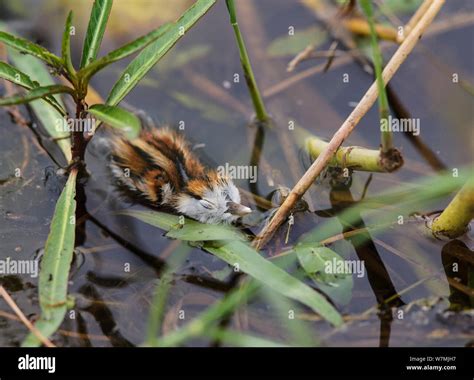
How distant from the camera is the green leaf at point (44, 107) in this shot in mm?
4133

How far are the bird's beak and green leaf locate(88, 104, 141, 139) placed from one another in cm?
77

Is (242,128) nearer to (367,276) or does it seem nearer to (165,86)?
(165,86)

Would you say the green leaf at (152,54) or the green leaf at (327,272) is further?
the green leaf at (152,54)

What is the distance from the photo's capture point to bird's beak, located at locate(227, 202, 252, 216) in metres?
3.67

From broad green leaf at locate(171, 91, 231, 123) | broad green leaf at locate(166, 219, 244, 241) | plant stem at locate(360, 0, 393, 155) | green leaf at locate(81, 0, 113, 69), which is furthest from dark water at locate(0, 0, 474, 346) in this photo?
green leaf at locate(81, 0, 113, 69)

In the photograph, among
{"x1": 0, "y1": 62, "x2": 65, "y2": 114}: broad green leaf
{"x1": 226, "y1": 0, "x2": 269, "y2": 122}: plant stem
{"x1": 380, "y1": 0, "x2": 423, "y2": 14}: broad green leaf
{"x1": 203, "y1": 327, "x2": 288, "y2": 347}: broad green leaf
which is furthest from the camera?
{"x1": 380, "y1": 0, "x2": 423, "y2": 14}: broad green leaf

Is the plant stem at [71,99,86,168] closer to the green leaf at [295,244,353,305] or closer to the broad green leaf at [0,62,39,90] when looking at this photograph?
the broad green leaf at [0,62,39,90]

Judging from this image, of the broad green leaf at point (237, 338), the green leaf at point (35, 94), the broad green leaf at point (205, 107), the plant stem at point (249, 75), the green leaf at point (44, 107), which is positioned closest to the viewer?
the green leaf at point (35, 94)

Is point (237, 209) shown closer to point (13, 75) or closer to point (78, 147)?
point (78, 147)

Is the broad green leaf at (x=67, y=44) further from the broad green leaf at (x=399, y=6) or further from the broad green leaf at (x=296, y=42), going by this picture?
the broad green leaf at (x=399, y=6)

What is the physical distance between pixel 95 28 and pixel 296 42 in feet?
6.09

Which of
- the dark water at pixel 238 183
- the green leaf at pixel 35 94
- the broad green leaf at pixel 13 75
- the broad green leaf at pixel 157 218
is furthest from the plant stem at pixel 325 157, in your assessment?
the broad green leaf at pixel 13 75

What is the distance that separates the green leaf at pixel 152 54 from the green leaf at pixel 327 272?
4.22ft

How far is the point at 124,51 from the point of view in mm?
3215
